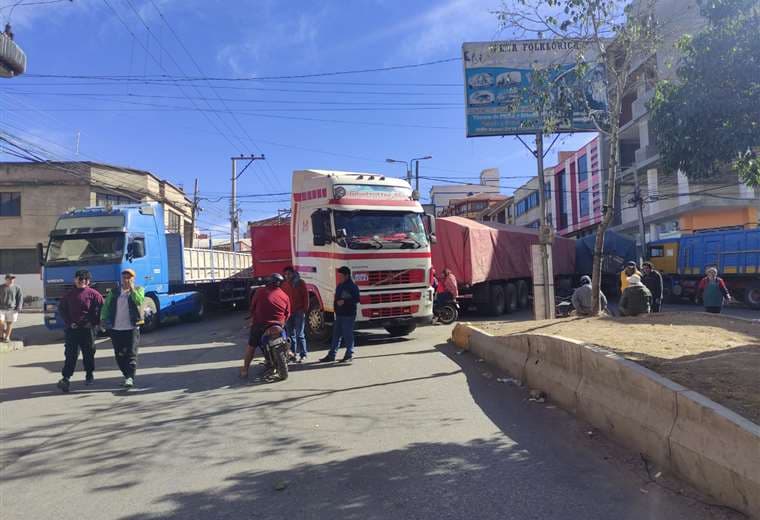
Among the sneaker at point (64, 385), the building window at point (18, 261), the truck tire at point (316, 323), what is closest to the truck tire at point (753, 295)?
the truck tire at point (316, 323)

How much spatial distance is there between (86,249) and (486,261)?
38.4ft

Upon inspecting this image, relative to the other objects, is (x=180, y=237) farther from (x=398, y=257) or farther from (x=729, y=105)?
(x=729, y=105)

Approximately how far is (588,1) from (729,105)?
3.82 m

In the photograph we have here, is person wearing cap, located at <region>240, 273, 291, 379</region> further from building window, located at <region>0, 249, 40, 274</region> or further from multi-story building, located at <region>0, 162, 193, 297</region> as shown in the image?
building window, located at <region>0, 249, 40, 274</region>

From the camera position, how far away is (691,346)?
712 cm

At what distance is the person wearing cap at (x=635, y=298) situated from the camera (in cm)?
1064

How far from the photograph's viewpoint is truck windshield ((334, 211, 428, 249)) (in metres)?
11.0

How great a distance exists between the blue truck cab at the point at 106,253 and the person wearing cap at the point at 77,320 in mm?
5888

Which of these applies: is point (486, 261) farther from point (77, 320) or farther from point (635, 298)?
point (77, 320)

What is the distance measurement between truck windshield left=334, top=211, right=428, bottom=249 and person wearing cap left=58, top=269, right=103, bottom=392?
15.1 ft

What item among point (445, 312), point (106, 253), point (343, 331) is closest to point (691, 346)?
point (343, 331)

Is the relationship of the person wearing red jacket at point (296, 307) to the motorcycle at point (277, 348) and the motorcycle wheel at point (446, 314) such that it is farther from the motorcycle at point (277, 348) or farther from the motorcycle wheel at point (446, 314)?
the motorcycle wheel at point (446, 314)

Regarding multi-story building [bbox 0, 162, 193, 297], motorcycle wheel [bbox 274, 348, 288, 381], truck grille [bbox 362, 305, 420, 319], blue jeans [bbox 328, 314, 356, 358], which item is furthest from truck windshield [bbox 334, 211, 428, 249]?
multi-story building [bbox 0, 162, 193, 297]

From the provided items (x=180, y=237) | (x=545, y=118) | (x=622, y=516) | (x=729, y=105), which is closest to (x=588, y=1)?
(x=545, y=118)
